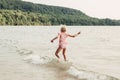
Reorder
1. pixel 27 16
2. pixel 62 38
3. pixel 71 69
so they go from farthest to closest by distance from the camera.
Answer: pixel 27 16, pixel 62 38, pixel 71 69

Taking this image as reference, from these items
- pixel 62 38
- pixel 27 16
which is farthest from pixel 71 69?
pixel 27 16

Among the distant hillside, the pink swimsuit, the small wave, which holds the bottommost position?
the distant hillside

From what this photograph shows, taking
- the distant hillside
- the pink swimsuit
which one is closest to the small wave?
the pink swimsuit

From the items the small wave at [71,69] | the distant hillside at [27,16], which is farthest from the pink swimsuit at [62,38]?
the distant hillside at [27,16]

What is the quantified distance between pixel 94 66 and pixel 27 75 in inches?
174

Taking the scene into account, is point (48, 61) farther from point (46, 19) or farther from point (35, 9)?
point (35, 9)

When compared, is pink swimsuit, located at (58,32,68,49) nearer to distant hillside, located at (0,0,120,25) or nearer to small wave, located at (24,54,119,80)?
small wave, located at (24,54,119,80)

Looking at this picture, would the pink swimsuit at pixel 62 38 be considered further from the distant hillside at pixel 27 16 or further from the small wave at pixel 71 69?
the distant hillside at pixel 27 16

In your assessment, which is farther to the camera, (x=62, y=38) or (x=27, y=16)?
(x=27, y=16)

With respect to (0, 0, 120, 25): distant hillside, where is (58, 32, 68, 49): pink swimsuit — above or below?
above

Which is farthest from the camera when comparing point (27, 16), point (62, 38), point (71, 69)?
point (27, 16)

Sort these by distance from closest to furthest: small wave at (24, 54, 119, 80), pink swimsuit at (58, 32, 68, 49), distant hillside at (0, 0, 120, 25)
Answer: small wave at (24, 54, 119, 80), pink swimsuit at (58, 32, 68, 49), distant hillside at (0, 0, 120, 25)

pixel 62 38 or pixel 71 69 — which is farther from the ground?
pixel 62 38

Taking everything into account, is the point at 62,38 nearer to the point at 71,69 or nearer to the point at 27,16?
the point at 71,69
